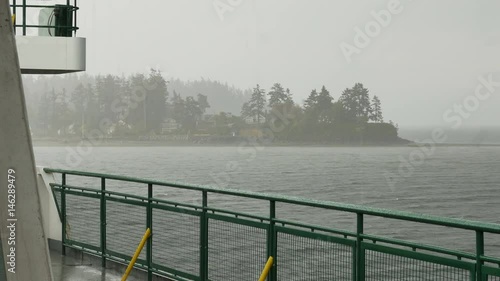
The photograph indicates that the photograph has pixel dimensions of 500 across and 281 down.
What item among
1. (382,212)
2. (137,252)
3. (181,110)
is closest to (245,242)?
(137,252)

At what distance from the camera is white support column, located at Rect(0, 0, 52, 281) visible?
5.62 m

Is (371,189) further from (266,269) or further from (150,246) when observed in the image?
(266,269)

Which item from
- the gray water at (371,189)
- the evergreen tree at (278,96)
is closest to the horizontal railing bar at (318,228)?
the gray water at (371,189)

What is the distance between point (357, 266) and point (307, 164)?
18859 centimetres

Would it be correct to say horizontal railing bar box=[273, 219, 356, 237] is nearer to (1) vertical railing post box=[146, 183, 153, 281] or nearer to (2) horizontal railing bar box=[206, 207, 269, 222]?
(2) horizontal railing bar box=[206, 207, 269, 222]

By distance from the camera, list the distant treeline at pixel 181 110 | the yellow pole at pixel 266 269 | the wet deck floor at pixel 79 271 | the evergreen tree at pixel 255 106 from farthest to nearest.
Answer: the evergreen tree at pixel 255 106
the distant treeline at pixel 181 110
the wet deck floor at pixel 79 271
the yellow pole at pixel 266 269

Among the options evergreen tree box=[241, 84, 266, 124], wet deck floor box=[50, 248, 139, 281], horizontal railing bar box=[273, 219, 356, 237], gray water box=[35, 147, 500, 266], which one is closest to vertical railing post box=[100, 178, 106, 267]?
wet deck floor box=[50, 248, 139, 281]

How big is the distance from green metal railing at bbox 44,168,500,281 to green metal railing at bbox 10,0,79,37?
212 inches

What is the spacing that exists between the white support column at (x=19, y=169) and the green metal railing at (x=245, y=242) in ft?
10.5

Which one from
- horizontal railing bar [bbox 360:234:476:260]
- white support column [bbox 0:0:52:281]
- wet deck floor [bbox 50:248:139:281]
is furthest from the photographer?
wet deck floor [bbox 50:248:139:281]

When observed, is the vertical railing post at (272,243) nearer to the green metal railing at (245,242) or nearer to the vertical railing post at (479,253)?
the green metal railing at (245,242)

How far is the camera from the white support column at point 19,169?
5621 mm

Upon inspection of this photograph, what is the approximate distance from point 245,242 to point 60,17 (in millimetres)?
11183

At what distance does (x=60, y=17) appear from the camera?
19469 millimetres
